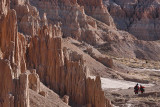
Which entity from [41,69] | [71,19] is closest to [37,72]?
[41,69]

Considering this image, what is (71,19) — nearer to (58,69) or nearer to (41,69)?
(41,69)

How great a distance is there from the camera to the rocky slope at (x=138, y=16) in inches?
4911

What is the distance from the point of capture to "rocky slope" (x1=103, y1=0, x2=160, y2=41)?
12475cm

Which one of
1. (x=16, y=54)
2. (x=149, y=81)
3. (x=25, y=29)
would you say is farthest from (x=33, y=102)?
(x=25, y=29)

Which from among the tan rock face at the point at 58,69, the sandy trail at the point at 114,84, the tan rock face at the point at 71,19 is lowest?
the sandy trail at the point at 114,84

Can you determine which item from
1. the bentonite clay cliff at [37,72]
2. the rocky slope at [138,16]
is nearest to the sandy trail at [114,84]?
the bentonite clay cliff at [37,72]

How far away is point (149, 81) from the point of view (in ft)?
160

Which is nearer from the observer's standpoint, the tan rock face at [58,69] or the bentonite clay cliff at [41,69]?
the bentonite clay cliff at [41,69]

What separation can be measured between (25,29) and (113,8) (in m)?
81.1

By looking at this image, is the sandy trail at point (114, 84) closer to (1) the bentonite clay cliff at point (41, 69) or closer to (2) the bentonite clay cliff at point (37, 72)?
(1) the bentonite clay cliff at point (41, 69)

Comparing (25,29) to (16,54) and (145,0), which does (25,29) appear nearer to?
(16,54)

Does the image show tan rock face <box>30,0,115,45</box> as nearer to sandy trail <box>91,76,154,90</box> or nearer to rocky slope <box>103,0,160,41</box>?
rocky slope <box>103,0,160,41</box>

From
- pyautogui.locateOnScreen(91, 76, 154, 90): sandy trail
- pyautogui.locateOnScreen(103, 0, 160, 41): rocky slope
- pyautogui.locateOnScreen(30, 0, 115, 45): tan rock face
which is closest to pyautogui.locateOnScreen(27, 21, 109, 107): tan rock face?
pyautogui.locateOnScreen(91, 76, 154, 90): sandy trail

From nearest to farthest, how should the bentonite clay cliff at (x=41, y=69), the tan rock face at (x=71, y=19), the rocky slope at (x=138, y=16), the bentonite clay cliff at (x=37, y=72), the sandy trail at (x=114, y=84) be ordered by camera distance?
the bentonite clay cliff at (x=37, y=72) → the bentonite clay cliff at (x=41, y=69) → the sandy trail at (x=114, y=84) → the tan rock face at (x=71, y=19) → the rocky slope at (x=138, y=16)
